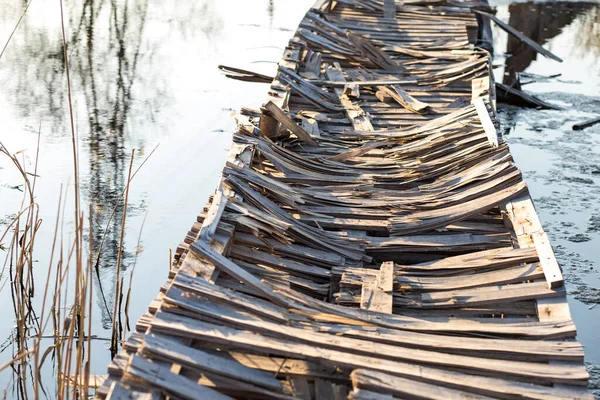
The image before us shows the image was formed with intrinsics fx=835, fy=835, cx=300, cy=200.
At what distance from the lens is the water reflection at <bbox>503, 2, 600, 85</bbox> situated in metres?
15.1

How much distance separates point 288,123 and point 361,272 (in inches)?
80.4

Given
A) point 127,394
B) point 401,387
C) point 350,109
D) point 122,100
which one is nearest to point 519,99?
point 350,109

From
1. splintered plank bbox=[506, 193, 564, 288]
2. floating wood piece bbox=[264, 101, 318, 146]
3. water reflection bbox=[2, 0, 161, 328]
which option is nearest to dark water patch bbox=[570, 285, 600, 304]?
splintered plank bbox=[506, 193, 564, 288]

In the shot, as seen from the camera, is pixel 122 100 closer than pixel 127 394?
No

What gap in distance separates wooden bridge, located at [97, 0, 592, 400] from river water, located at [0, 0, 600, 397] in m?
1.15

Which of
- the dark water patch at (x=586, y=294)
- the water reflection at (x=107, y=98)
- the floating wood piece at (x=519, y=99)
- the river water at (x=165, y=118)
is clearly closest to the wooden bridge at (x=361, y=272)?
the water reflection at (x=107, y=98)

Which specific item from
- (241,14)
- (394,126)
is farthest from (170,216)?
(241,14)

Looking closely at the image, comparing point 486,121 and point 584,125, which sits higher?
point 486,121

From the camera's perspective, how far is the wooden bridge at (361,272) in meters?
3.44

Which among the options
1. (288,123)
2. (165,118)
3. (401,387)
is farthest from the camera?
(165,118)

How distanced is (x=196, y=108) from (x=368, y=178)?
5.19 m

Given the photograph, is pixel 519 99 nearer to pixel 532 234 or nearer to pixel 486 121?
pixel 486 121

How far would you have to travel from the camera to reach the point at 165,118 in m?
10.4

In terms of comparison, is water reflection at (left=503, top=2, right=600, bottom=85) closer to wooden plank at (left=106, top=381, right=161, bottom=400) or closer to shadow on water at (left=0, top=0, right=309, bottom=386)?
shadow on water at (left=0, top=0, right=309, bottom=386)
